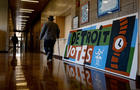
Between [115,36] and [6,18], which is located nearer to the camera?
[115,36]

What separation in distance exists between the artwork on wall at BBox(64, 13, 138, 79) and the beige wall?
697 cm

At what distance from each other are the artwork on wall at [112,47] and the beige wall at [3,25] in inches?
274

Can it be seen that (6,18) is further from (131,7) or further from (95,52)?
(131,7)

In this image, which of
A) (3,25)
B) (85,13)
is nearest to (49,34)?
(85,13)

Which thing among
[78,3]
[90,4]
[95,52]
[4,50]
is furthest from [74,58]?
[4,50]

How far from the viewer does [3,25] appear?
30.6 feet

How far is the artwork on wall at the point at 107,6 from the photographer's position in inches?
A: 106

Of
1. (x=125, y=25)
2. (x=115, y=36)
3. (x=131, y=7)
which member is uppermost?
(x=131, y=7)

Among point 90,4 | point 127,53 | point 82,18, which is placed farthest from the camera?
point 82,18

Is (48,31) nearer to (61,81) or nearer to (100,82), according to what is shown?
(61,81)

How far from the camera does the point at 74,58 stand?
3.76m

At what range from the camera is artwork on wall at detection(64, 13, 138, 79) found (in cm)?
205

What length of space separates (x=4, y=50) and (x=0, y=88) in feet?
28.2

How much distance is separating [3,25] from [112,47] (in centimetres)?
848
